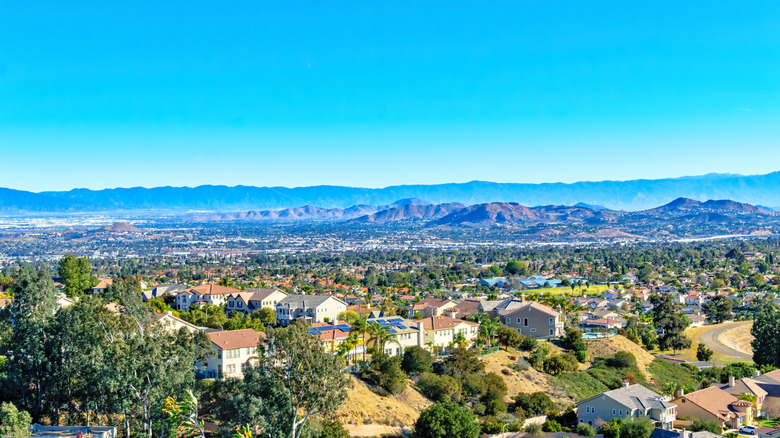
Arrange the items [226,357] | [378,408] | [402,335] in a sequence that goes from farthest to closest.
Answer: [402,335] → [226,357] → [378,408]

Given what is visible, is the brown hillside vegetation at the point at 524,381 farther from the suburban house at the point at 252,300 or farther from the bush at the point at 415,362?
the suburban house at the point at 252,300

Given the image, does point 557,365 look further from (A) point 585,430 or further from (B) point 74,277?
(B) point 74,277

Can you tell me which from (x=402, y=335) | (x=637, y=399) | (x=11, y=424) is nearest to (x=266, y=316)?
(x=402, y=335)

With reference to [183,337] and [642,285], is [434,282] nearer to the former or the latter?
[642,285]

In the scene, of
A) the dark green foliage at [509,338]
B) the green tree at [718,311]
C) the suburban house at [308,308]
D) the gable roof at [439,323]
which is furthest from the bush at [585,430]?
the green tree at [718,311]

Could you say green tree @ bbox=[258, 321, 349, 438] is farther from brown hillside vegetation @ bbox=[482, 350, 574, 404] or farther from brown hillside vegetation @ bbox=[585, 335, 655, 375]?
brown hillside vegetation @ bbox=[585, 335, 655, 375]
